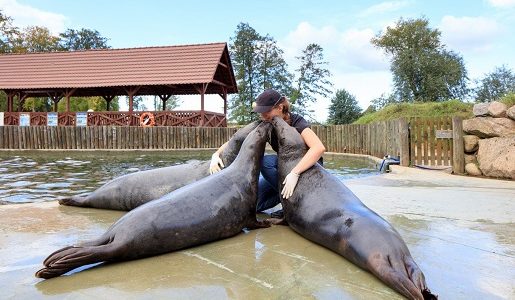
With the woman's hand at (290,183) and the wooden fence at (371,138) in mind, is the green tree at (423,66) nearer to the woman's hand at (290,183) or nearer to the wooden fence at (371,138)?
the wooden fence at (371,138)

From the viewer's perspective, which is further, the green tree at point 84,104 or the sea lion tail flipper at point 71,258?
the green tree at point 84,104

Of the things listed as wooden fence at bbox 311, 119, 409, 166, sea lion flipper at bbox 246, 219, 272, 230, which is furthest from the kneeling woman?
wooden fence at bbox 311, 119, 409, 166

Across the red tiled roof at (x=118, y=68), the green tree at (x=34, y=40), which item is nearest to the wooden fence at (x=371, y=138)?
the red tiled roof at (x=118, y=68)

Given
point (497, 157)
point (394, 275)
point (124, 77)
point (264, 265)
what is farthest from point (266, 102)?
point (124, 77)

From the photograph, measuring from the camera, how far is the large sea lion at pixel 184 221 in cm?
276

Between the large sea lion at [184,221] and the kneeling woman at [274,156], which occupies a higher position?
the kneeling woman at [274,156]

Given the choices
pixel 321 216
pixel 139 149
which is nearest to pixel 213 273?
pixel 321 216

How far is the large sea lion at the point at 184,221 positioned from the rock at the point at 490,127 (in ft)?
25.1

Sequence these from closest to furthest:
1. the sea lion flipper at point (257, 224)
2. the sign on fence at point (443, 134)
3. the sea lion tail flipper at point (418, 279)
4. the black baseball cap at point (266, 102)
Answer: the sea lion tail flipper at point (418, 279) < the sea lion flipper at point (257, 224) < the black baseball cap at point (266, 102) < the sign on fence at point (443, 134)

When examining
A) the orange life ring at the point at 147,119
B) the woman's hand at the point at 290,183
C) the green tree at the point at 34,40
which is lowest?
the woman's hand at the point at 290,183

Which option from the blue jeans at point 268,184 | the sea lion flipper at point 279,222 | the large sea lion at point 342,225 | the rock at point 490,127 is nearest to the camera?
the large sea lion at point 342,225

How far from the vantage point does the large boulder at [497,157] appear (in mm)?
9109

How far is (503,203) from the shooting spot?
5.37 m

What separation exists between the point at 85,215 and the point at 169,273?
7.98ft
